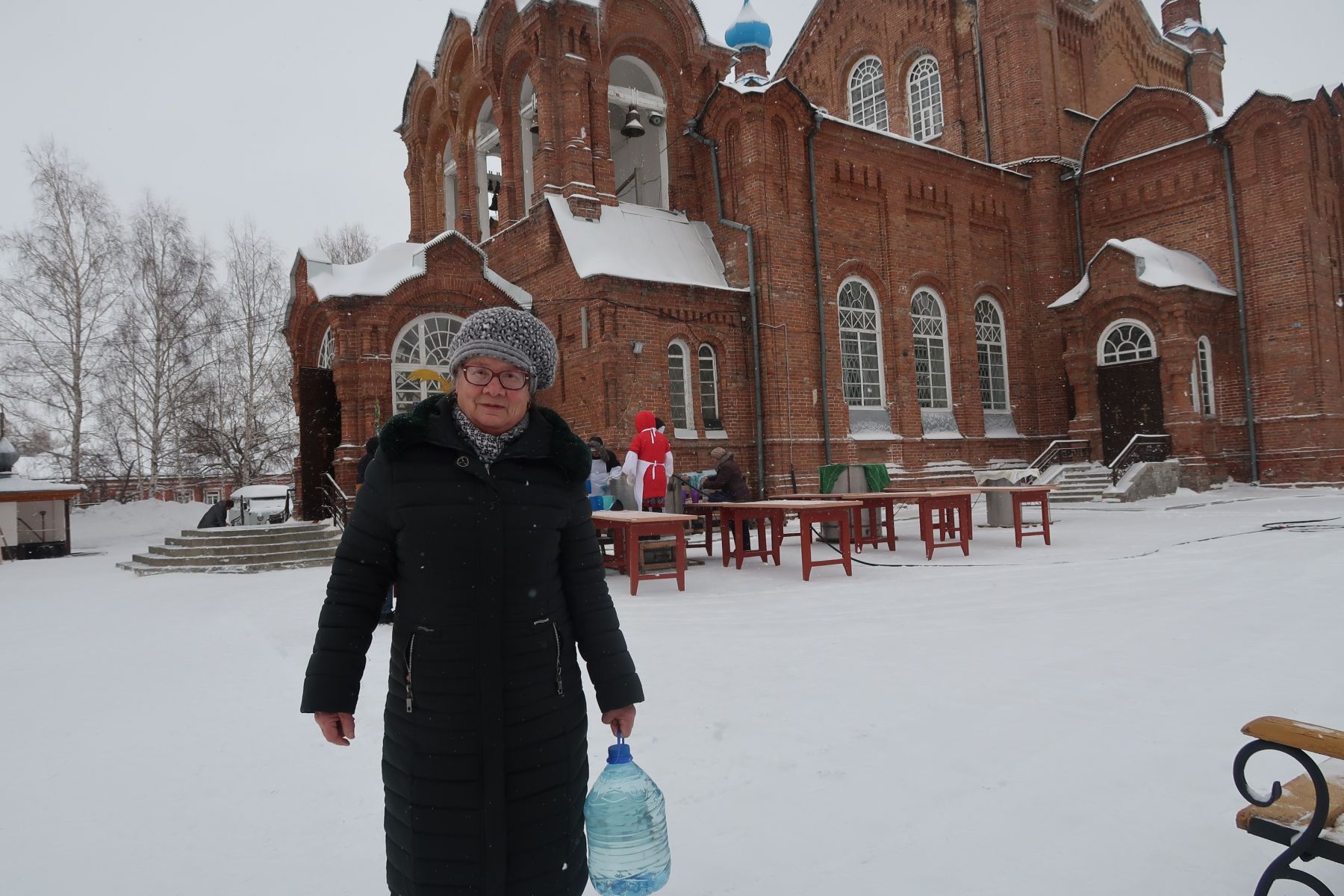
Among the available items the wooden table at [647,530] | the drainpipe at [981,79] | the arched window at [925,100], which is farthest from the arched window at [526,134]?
the drainpipe at [981,79]

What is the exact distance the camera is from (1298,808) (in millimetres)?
2172

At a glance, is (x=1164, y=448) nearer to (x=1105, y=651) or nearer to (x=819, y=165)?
(x=819, y=165)

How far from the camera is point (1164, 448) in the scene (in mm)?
17234

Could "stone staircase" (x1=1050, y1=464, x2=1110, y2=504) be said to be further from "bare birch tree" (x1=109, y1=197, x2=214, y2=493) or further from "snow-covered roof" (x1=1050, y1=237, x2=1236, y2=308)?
"bare birch tree" (x1=109, y1=197, x2=214, y2=493)

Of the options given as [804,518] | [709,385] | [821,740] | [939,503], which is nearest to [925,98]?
[709,385]

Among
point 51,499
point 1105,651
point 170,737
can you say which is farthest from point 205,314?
point 1105,651

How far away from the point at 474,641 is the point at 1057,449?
19.7 m

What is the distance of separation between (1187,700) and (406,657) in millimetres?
3630

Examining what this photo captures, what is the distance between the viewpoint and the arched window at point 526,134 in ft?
54.8

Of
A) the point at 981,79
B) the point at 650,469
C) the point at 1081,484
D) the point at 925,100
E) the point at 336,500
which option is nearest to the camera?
the point at 650,469

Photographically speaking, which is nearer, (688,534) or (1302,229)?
(688,534)

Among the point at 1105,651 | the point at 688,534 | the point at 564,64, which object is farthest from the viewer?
the point at 564,64

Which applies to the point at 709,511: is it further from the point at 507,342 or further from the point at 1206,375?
the point at 1206,375

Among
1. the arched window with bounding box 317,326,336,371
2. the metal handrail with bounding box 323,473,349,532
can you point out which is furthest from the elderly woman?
the arched window with bounding box 317,326,336,371
